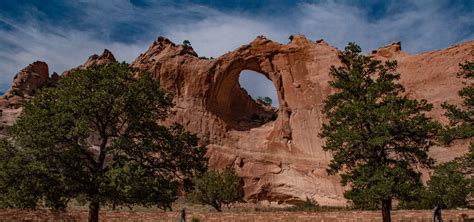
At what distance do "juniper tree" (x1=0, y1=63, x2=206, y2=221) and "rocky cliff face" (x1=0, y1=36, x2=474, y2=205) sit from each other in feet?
125

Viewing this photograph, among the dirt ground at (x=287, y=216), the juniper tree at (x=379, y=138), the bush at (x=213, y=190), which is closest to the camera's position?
the juniper tree at (x=379, y=138)

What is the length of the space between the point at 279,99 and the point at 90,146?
47.6 metres

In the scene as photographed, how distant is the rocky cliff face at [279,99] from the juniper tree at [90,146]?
38.0 m

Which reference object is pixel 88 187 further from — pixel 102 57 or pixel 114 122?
pixel 102 57

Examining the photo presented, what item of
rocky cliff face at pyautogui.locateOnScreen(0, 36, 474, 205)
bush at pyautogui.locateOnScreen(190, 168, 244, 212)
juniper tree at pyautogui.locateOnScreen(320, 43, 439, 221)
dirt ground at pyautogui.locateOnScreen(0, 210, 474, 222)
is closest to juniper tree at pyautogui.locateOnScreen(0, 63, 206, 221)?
dirt ground at pyautogui.locateOnScreen(0, 210, 474, 222)

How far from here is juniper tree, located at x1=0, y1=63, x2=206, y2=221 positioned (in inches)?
657

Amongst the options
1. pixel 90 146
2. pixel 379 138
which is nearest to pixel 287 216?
pixel 379 138

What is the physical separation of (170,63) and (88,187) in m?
49.8

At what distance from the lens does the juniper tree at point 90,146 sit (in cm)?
1669

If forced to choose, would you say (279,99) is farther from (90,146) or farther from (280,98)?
(90,146)

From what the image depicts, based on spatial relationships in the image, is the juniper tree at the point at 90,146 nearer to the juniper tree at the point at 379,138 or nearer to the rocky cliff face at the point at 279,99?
the juniper tree at the point at 379,138

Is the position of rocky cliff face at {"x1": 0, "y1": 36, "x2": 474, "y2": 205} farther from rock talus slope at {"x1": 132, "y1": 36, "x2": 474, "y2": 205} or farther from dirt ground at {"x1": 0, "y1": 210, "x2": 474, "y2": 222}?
dirt ground at {"x1": 0, "y1": 210, "x2": 474, "y2": 222}

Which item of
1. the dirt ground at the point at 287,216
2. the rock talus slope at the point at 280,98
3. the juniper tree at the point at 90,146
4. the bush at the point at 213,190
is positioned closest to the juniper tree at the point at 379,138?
the dirt ground at the point at 287,216

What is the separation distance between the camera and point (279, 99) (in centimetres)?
6400
